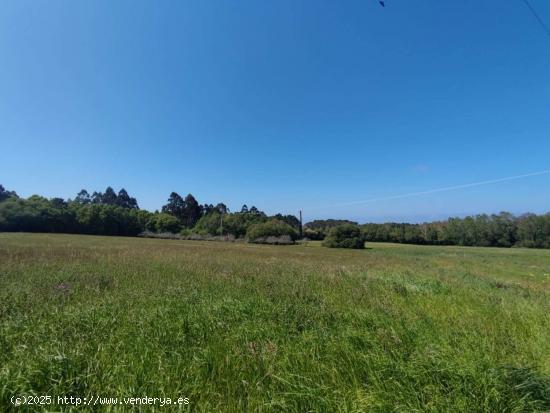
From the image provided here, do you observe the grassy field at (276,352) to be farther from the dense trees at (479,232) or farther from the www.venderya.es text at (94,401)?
the dense trees at (479,232)

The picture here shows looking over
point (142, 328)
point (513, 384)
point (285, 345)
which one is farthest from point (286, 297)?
point (513, 384)

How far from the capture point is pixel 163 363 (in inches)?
145

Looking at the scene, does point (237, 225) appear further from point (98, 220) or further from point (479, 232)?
point (479, 232)

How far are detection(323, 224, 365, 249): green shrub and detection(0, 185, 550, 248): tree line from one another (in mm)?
10941

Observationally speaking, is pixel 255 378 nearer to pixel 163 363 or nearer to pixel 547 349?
pixel 163 363

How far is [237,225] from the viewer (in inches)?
3297

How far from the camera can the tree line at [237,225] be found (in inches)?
2771

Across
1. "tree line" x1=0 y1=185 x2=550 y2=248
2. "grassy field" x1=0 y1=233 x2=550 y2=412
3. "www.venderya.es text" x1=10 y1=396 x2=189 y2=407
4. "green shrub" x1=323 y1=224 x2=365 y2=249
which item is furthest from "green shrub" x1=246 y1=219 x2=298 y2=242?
"www.venderya.es text" x1=10 y1=396 x2=189 y2=407

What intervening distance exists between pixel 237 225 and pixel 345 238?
37297 millimetres

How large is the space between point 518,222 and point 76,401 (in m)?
118

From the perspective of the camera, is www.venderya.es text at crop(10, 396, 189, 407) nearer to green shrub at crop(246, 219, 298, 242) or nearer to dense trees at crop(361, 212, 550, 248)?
green shrub at crop(246, 219, 298, 242)

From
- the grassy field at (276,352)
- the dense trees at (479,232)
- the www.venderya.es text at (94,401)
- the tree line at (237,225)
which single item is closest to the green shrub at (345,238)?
the tree line at (237,225)

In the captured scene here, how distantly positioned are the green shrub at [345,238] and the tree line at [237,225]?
35.9 ft

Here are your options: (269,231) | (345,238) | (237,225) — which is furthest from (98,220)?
(345,238)
